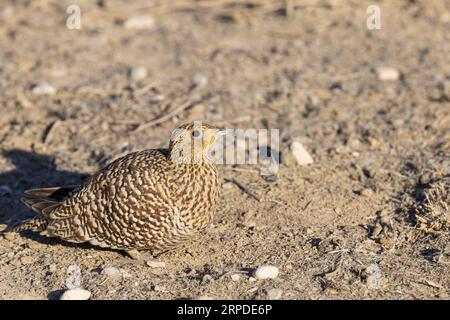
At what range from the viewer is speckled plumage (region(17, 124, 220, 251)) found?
5.50 metres

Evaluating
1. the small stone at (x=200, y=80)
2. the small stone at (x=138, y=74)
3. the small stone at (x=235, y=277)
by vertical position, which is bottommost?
the small stone at (x=235, y=277)

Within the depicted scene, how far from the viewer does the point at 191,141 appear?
5.58 metres

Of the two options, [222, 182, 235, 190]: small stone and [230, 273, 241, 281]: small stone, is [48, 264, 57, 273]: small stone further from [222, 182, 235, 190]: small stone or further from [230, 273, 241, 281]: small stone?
[222, 182, 235, 190]: small stone

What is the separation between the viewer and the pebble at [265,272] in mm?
5449

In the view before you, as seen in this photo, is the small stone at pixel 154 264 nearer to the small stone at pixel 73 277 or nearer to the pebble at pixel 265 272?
the small stone at pixel 73 277

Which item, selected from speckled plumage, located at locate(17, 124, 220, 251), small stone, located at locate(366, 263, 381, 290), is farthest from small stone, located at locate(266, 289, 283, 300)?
speckled plumage, located at locate(17, 124, 220, 251)

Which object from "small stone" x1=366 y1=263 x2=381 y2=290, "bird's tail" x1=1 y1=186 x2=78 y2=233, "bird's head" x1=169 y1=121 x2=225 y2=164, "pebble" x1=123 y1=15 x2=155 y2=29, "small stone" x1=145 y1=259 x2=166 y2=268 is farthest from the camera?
"pebble" x1=123 y1=15 x2=155 y2=29

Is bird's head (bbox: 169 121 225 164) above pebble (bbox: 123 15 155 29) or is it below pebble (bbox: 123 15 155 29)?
below

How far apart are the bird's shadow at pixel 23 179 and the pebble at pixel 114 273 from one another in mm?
1384

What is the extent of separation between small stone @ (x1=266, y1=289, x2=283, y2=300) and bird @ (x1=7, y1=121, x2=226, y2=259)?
75cm

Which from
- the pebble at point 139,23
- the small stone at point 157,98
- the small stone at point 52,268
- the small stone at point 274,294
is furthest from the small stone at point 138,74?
the small stone at point 274,294

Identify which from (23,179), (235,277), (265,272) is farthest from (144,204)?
(23,179)
